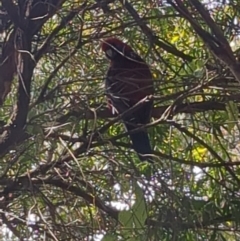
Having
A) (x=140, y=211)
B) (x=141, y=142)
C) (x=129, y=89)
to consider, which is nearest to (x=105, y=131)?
(x=141, y=142)

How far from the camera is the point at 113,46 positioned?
2486 mm

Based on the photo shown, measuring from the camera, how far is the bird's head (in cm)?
254

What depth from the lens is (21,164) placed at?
218 centimetres

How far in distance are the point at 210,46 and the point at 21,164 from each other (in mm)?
935

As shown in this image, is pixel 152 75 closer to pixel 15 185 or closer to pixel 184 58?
pixel 184 58

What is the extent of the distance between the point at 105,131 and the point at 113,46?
0.46 m

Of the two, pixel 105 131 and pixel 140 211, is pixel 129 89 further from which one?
pixel 140 211

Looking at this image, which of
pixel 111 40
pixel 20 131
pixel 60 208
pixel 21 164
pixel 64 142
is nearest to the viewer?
pixel 64 142

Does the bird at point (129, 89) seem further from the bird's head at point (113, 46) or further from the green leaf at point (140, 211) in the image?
the green leaf at point (140, 211)

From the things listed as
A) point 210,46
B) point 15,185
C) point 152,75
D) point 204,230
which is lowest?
point 204,230

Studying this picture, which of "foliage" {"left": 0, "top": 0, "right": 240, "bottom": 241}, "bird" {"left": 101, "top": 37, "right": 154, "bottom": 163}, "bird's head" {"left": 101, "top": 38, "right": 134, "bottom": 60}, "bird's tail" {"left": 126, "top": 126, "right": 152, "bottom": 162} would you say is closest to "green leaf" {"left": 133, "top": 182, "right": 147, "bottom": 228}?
"foliage" {"left": 0, "top": 0, "right": 240, "bottom": 241}

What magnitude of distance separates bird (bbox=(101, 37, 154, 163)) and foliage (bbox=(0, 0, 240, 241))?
0.12ft

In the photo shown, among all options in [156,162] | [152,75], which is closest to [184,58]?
[152,75]

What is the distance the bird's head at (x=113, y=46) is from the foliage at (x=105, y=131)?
0.05 meters
